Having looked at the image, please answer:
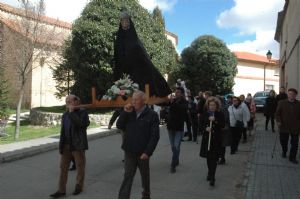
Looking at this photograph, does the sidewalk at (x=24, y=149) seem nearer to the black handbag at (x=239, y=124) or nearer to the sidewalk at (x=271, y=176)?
the black handbag at (x=239, y=124)

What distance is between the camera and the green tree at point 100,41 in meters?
20.2

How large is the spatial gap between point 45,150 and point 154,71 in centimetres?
498

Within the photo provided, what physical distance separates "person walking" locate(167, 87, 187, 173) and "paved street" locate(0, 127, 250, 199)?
38 centimetres

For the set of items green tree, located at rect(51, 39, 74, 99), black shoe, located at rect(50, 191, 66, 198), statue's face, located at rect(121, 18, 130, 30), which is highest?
green tree, located at rect(51, 39, 74, 99)

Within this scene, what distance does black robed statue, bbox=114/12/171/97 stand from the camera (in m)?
7.79

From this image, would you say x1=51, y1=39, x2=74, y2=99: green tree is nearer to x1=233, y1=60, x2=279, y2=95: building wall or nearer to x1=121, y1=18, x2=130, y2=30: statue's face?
x1=121, y1=18, x2=130, y2=30: statue's face

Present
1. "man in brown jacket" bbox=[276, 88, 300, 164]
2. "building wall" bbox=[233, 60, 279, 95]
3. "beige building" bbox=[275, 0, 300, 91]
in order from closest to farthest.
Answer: "man in brown jacket" bbox=[276, 88, 300, 164], "beige building" bbox=[275, 0, 300, 91], "building wall" bbox=[233, 60, 279, 95]

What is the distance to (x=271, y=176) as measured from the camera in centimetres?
848

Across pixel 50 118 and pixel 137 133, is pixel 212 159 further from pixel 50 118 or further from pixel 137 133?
A: pixel 50 118

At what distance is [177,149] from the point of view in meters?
8.95

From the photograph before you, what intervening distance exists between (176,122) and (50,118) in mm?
12999

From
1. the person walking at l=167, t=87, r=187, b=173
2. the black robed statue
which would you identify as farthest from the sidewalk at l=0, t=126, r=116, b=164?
the black robed statue

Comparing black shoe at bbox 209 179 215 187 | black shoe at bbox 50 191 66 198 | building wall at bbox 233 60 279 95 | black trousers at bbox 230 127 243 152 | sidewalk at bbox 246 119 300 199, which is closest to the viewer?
black shoe at bbox 50 191 66 198

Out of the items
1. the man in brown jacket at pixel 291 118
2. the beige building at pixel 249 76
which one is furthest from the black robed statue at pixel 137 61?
the beige building at pixel 249 76
